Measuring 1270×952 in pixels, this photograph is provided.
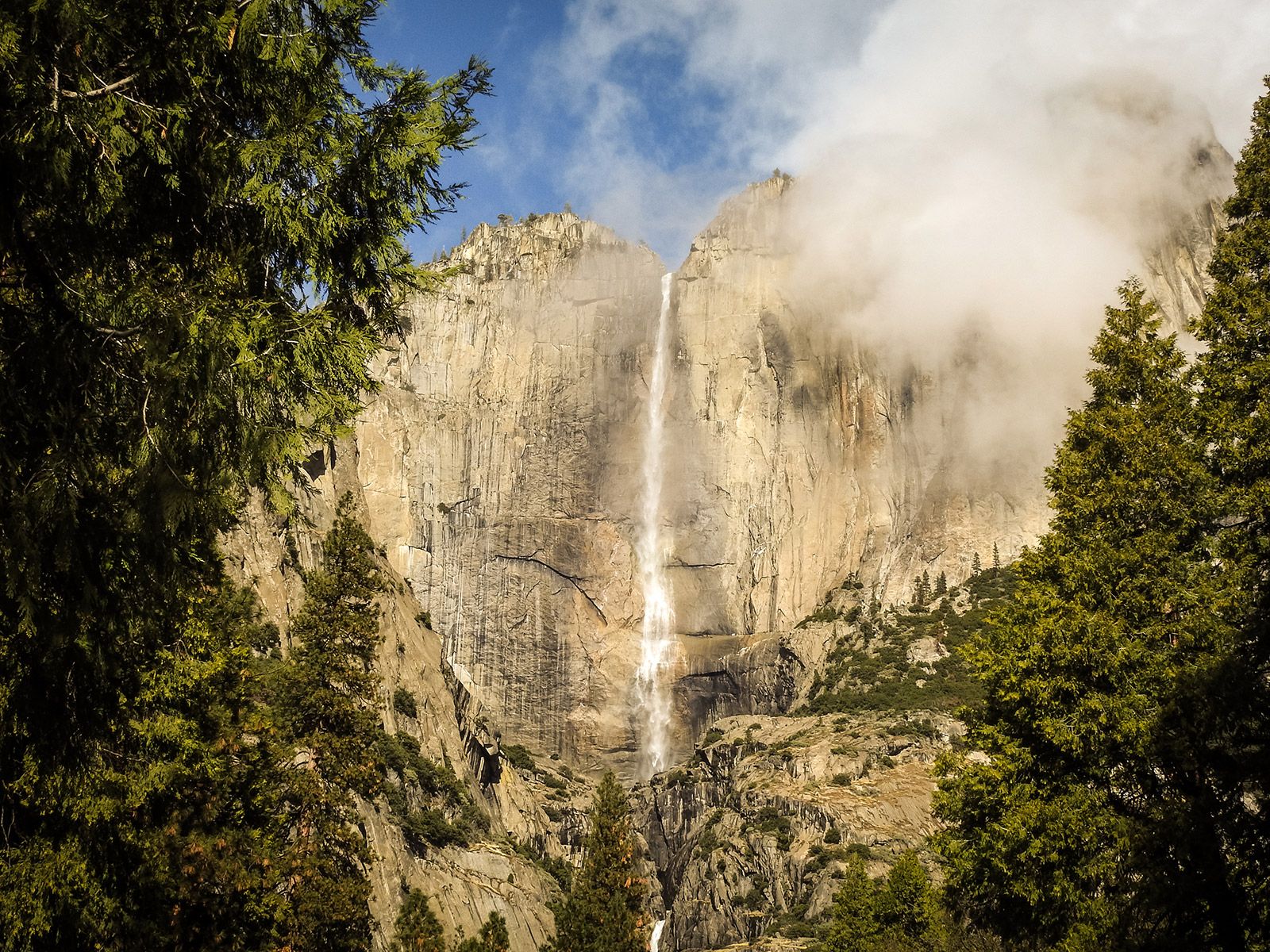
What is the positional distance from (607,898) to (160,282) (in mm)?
32863

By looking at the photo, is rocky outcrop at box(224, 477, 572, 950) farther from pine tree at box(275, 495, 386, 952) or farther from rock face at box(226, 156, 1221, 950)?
pine tree at box(275, 495, 386, 952)

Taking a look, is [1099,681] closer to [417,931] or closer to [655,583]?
[417,931]

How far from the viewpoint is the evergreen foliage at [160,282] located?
7.19 m

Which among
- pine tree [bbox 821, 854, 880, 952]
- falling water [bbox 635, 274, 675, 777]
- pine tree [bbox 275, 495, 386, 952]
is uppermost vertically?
falling water [bbox 635, 274, 675, 777]

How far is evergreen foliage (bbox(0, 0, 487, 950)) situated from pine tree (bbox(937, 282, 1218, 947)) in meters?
11.6

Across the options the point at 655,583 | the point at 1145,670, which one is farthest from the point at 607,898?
the point at 655,583

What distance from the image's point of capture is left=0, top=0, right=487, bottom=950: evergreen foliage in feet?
23.6

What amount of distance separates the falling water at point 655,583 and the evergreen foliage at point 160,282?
90.4 meters

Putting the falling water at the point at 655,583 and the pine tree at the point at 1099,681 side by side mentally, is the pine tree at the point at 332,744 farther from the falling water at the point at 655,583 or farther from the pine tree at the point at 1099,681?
the falling water at the point at 655,583

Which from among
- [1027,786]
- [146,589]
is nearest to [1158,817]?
[1027,786]

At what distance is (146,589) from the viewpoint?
8.29 meters

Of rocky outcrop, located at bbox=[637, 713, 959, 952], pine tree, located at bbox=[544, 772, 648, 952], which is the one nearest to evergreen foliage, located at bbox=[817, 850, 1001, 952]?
pine tree, located at bbox=[544, 772, 648, 952]

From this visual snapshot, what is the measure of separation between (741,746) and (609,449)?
114ft

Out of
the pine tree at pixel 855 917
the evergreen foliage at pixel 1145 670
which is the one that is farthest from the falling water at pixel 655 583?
the evergreen foliage at pixel 1145 670
